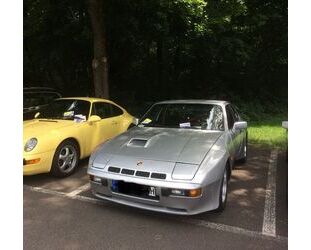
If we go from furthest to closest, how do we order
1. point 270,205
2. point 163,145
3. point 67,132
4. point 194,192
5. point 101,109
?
point 101,109
point 67,132
point 270,205
point 163,145
point 194,192

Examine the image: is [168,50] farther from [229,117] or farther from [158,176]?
[158,176]

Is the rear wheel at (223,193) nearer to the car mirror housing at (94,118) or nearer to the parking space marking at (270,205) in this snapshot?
the parking space marking at (270,205)

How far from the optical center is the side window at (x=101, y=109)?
7059mm

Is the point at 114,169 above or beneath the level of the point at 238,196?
above

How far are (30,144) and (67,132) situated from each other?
2.35ft

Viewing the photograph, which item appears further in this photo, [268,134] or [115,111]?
[268,134]

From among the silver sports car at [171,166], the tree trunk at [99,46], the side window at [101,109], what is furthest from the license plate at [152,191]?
the tree trunk at [99,46]

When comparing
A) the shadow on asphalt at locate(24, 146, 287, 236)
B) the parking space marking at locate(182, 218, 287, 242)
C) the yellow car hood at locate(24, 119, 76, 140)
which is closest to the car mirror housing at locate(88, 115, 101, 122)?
the yellow car hood at locate(24, 119, 76, 140)

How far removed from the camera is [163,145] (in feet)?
15.9

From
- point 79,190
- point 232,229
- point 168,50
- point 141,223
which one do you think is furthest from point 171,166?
point 168,50

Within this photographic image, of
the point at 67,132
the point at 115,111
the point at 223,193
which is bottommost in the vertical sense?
the point at 223,193

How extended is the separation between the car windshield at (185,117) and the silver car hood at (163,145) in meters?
0.19

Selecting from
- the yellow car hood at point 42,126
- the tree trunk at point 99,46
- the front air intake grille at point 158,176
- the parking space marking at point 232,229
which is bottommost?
the parking space marking at point 232,229

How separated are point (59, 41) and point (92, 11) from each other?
5497 millimetres
